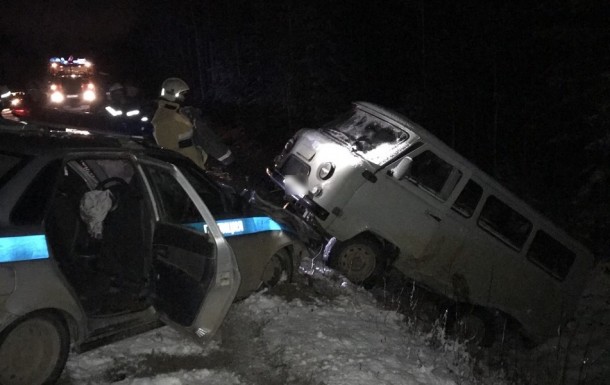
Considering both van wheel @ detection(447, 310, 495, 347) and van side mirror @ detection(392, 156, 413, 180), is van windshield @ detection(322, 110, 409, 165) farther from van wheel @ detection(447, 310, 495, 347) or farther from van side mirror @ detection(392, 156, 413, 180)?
van wheel @ detection(447, 310, 495, 347)

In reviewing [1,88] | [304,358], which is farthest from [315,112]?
[304,358]

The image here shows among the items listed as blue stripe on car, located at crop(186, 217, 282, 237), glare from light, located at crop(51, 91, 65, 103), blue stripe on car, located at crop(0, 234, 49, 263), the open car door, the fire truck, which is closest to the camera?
blue stripe on car, located at crop(0, 234, 49, 263)

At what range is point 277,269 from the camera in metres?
6.48

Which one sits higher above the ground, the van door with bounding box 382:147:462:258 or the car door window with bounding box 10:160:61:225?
the van door with bounding box 382:147:462:258

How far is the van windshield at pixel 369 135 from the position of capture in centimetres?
796

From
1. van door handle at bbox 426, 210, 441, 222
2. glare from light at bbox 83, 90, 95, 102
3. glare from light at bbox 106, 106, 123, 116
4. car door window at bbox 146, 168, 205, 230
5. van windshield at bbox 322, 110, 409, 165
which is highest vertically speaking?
van windshield at bbox 322, 110, 409, 165

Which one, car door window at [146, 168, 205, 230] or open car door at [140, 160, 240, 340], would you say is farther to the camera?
car door window at [146, 168, 205, 230]

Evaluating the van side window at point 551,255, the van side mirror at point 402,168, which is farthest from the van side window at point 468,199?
the van side window at point 551,255

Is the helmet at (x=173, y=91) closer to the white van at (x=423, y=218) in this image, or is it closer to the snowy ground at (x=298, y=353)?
the white van at (x=423, y=218)

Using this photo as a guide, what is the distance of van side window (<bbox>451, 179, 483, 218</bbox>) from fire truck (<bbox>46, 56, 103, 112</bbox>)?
1625 centimetres

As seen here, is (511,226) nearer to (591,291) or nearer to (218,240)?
(591,291)

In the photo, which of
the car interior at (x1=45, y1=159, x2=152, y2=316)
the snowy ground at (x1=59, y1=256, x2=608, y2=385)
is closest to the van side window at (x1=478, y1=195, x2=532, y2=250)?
the snowy ground at (x1=59, y1=256, x2=608, y2=385)

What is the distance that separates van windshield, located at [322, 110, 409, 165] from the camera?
7965mm

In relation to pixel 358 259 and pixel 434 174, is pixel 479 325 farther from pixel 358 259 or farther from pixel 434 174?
pixel 434 174
